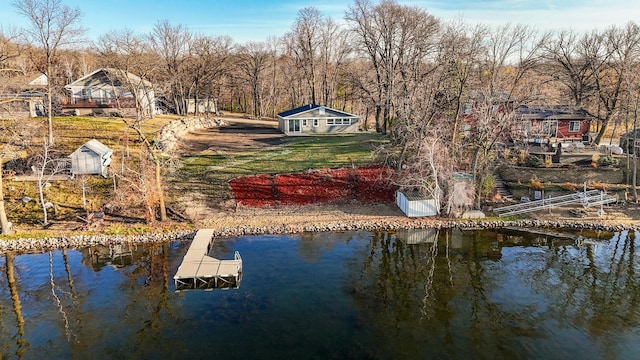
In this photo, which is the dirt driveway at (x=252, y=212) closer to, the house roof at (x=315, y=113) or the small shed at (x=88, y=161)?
the small shed at (x=88, y=161)

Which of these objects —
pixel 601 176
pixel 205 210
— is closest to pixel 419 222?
pixel 205 210

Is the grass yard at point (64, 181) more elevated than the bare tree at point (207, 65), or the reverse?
the bare tree at point (207, 65)

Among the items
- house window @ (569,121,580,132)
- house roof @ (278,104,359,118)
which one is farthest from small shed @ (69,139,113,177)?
house window @ (569,121,580,132)

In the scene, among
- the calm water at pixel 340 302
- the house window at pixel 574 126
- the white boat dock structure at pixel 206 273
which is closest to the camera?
the calm water at pixel 340 302

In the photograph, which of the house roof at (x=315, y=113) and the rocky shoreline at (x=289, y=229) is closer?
the rocky shoreline at (x=289, y=229)

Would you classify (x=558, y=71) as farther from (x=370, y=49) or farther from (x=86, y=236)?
(x=86, y=236)

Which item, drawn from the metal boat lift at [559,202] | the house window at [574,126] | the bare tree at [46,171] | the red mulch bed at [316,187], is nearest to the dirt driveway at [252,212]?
the red mulch bed at [316,187]

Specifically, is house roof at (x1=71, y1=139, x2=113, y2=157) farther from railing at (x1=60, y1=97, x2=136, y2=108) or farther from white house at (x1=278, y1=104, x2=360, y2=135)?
white house at (x1=278, y1=104, x2=360, y2=135)

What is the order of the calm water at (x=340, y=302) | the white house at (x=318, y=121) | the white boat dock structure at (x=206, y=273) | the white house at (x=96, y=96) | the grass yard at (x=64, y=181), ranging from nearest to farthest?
the calm water at (x=340, y=302)
the white boat dock structure at (x=206, y=273)
the grass yard at (x=64, y=181)
the white house at (x=96, y=96)
the white house at (x=318, y=121)
